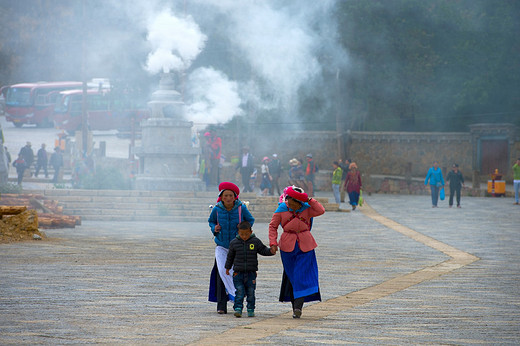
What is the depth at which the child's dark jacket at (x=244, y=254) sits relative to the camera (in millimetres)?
7766

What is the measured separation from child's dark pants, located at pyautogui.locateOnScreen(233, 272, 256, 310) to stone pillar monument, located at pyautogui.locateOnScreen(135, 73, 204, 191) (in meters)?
16.3

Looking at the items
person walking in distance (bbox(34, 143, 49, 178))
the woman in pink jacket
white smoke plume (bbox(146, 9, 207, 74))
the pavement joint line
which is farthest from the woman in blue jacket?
person walking in distance (bbox(34, 143, 49, 178))

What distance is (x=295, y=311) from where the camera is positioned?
25.1 ft

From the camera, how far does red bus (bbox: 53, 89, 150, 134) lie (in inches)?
1885

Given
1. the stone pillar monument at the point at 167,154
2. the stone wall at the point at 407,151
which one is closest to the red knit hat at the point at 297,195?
the stone pillar monument at the point at 167,154

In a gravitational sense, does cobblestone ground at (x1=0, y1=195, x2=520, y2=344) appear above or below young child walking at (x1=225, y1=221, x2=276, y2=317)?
below

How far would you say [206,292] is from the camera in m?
9.16

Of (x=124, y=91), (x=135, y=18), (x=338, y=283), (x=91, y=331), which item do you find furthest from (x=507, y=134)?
(x=91, y=331)

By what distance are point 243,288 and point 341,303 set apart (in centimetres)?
132

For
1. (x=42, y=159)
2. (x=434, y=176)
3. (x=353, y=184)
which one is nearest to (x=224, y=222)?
(x=353, y=184)

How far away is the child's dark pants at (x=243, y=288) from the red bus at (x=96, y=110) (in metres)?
40.1

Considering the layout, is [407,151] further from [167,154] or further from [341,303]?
[341,303]

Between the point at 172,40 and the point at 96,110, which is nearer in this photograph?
Answer: the point at 172,40

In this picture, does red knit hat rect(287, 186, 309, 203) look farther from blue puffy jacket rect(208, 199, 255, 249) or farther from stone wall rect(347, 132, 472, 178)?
stone wall rect(347, 132, 472, 178)
